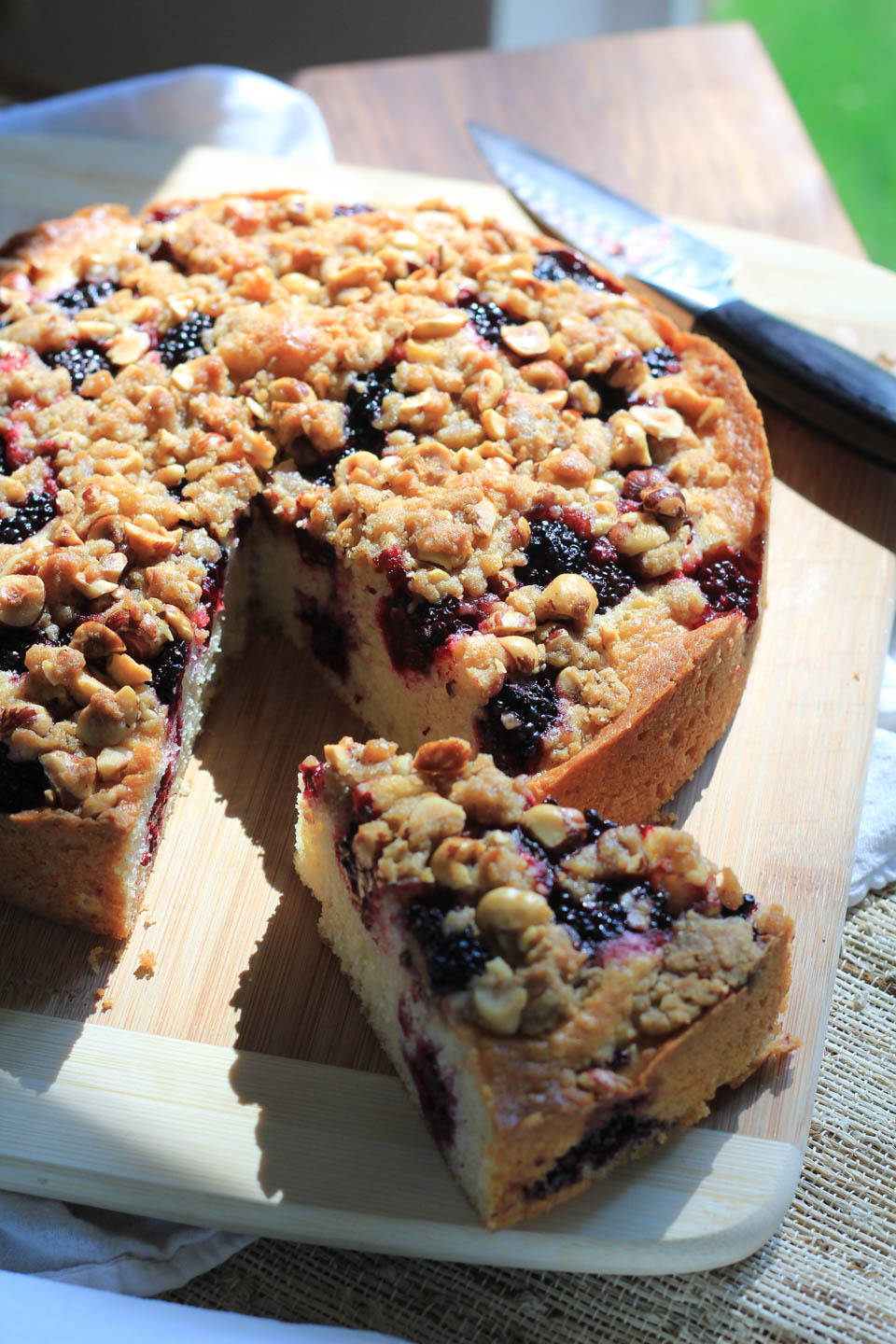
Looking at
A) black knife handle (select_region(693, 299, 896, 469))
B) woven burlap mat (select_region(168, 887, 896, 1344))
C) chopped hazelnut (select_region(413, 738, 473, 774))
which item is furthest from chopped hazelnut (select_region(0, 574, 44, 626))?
black knife handle (select_region(693, 299, 896, 469))

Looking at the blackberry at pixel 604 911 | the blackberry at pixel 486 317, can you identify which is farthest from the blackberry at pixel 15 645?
the blackberry at pixel 486 317

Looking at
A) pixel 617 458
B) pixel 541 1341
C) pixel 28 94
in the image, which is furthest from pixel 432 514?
pixel 28 94

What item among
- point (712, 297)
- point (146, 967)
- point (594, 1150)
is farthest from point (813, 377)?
point (146, 967)

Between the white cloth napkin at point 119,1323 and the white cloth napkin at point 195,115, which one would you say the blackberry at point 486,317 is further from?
the white cloth napkin at point 119,1323

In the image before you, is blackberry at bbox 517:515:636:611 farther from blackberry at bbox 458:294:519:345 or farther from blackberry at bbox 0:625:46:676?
blackberry at bbox 0:625:46:676

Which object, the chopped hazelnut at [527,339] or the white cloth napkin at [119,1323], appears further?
the chopped hazelnut at [527,339]

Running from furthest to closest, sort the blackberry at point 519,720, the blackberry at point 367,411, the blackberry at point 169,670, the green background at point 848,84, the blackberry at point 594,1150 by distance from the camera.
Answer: the green background at point 848,84, the blackberry at point 367,411, the blackberry at point 169,670, the blackberry at point 519,720, the blackberry at point 594,1150
